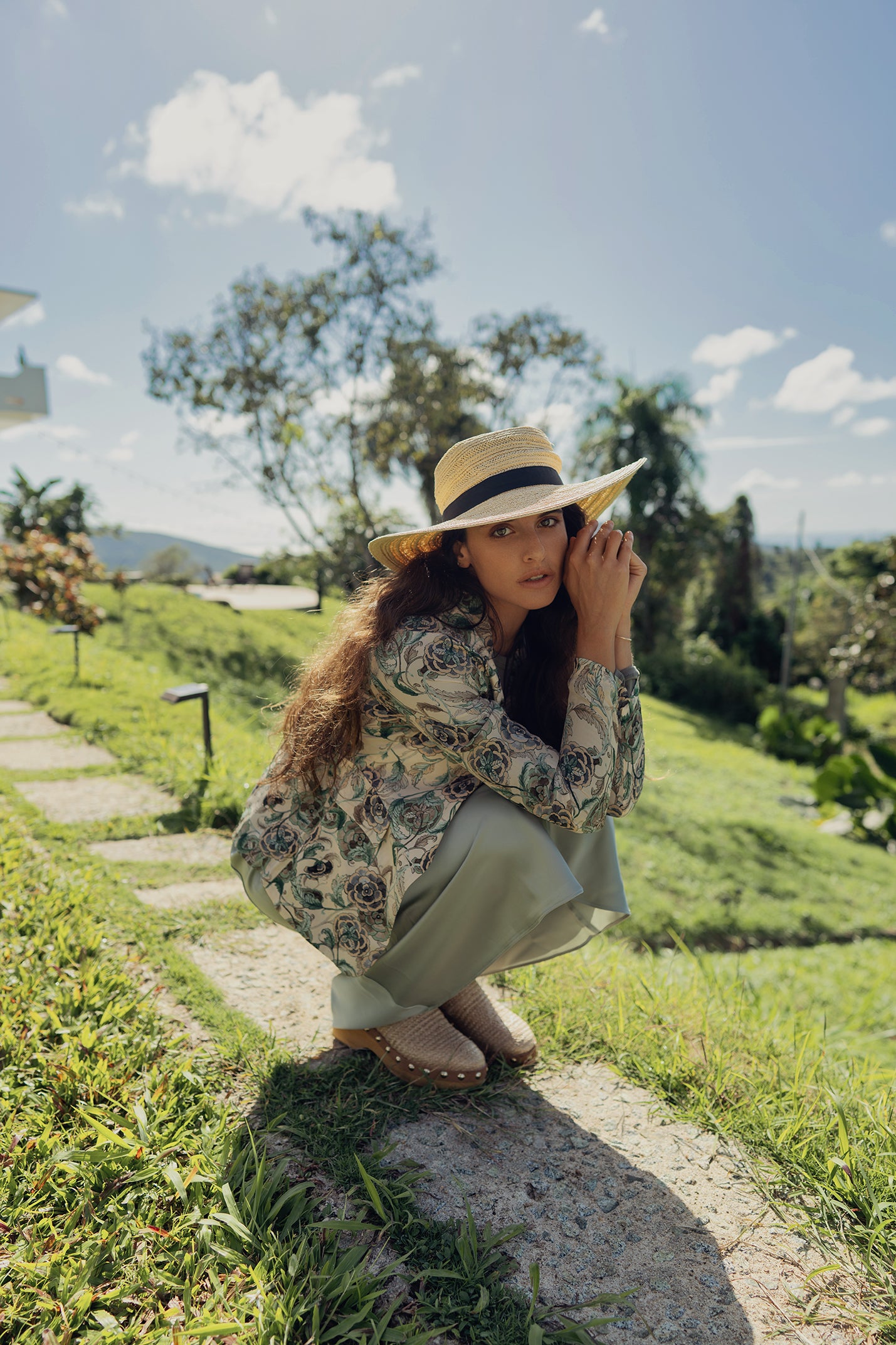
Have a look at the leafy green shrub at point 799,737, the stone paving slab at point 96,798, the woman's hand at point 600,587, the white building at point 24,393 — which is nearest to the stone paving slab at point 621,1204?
the woman's hand at point 600,587

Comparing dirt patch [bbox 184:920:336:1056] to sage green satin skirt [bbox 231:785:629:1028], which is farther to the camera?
dirt patch [bbox 184:920:336:1056]

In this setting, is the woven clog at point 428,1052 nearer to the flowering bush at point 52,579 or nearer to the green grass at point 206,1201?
the green grass at point 206,1201

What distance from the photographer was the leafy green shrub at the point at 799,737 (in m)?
14.6

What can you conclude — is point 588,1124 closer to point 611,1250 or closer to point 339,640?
point 611,1250

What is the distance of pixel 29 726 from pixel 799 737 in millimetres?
13609

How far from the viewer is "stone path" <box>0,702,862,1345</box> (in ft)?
4.17

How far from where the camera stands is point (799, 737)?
15.2 m

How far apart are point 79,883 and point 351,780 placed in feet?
4.13

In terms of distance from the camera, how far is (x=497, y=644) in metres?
1.81

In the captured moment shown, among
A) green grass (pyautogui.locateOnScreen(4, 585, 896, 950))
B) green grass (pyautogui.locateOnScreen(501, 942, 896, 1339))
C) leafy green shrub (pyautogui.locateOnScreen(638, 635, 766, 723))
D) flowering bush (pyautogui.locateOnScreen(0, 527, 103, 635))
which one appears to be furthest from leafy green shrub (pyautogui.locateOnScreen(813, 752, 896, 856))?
leafy green shrub (pyautogui.locateOnScreen(638, 635, 766, 723))

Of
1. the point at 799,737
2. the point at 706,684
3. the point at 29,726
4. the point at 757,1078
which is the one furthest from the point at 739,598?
the point at 757,1078

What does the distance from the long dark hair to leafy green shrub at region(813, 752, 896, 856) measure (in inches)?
345

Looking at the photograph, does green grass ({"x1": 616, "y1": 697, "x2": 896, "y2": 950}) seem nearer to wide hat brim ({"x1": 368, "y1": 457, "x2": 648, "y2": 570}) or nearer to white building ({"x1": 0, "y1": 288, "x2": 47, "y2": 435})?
wide hat brim ({"x1": 368, "y1": 457, "x2": 648, "y2": 570})

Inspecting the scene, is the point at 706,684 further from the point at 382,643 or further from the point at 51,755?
the point at 382,643
